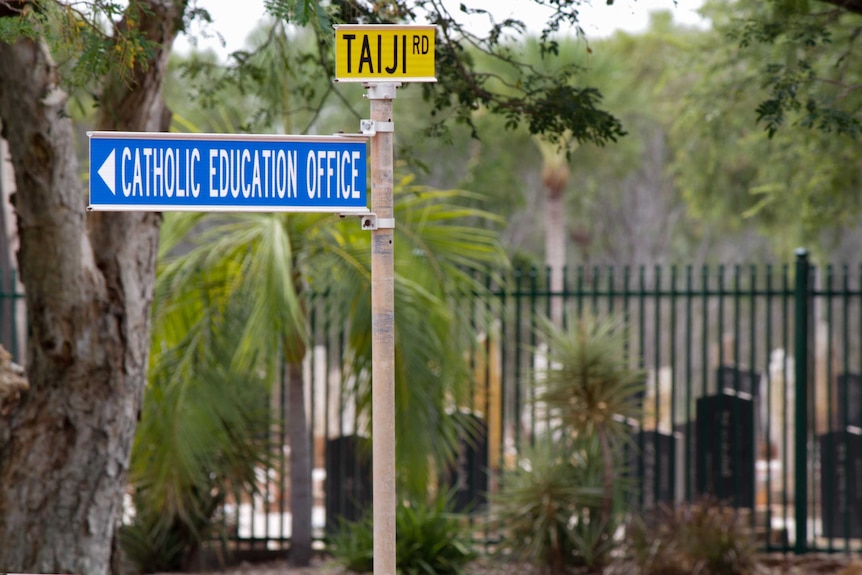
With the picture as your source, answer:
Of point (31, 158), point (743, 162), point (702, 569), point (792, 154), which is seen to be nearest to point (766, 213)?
point (743, 162)

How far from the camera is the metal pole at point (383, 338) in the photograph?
2.71 m

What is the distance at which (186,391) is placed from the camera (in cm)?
702

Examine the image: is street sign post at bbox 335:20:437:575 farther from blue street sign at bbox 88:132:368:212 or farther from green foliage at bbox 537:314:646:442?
green foliage at bbox 537:314:646:442

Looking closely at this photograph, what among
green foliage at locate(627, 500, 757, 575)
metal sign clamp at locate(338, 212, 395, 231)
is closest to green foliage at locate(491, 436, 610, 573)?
green foliage at locate(627, 500, 757, 575)

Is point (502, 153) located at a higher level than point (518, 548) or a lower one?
higher

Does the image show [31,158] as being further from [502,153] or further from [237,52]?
[502,153]

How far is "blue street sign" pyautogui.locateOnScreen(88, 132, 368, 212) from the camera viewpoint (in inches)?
111

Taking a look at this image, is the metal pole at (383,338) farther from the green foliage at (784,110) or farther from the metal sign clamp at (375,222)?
the green foliage at (784,110)

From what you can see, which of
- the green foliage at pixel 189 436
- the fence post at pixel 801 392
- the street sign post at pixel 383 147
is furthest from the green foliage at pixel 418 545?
the street sign post at pixel 383 147

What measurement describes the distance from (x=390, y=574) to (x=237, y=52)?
3836 mm

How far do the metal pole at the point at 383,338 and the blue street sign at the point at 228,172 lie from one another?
9 centimetres

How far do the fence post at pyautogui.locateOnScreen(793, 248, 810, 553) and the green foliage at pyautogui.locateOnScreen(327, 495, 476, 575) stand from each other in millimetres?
2812

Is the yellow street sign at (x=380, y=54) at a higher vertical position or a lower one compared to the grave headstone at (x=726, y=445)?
higher

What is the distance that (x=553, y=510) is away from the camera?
23.9ft
